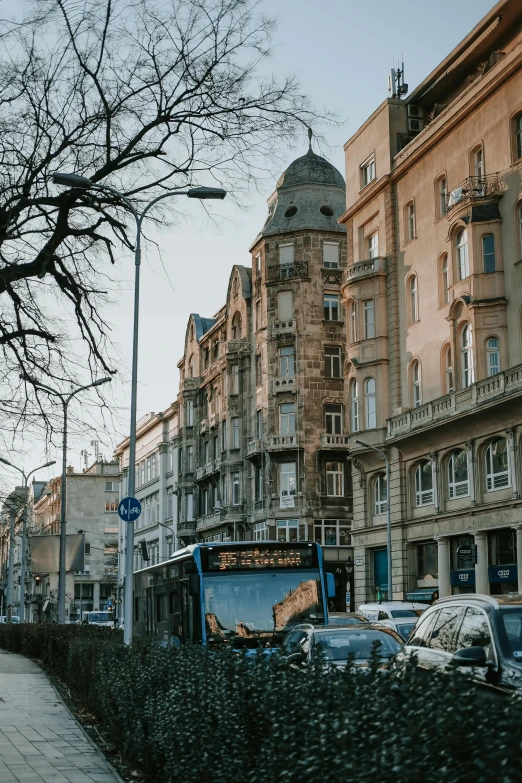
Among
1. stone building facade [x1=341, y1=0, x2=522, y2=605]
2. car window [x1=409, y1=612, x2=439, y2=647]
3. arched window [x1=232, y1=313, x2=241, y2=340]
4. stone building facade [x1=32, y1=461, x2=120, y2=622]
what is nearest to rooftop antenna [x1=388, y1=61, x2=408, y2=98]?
stone building facade [x1=341, y1=0, x2=522, y2=605]

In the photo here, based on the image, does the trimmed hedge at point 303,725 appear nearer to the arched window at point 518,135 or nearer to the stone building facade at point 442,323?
the stone building facade at point 442,323

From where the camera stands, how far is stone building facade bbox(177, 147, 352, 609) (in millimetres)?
61969

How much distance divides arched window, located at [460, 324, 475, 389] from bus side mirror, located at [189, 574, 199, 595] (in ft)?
73.6

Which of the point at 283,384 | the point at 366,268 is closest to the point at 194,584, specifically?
the point at 366,268

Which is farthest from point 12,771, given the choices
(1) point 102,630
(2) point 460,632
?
(1) point 102,630

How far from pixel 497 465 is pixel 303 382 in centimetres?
2506

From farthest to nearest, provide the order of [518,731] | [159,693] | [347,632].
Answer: [347,632]
[159,693]
[518,731]

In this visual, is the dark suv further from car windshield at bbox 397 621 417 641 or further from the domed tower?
the domed tower

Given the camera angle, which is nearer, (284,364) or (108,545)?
(284,364)

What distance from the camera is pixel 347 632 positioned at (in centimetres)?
1468

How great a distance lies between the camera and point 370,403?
48.9 meters

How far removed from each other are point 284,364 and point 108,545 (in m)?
71.5

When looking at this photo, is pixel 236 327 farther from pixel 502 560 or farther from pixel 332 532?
pixel 502 560

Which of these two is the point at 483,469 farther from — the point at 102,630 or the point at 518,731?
the point at 518,731
